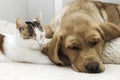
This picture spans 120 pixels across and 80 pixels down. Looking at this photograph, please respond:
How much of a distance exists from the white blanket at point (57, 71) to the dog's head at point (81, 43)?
0.05 m

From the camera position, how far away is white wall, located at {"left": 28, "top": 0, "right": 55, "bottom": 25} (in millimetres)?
2969

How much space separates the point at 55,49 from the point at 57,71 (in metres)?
0.16

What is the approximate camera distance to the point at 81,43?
156 cm

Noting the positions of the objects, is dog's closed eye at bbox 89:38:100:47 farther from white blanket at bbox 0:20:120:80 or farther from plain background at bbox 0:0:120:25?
plain background at bbox 0:0:120:25

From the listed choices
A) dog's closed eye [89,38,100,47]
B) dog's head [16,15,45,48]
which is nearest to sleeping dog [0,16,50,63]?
dog's head [16,15,45,48]

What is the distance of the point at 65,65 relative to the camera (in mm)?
1672

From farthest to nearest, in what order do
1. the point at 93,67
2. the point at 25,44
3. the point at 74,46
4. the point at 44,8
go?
the point at 44,8, the point at 25,44, the point at 74,46, the point at 93,67

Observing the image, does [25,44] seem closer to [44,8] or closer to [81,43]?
[81,43]

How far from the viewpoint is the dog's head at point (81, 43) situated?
1509 mm

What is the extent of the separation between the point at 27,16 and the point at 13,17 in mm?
183

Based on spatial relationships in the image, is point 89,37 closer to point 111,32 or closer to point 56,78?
point 111,32

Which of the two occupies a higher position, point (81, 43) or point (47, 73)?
point (81, 43)

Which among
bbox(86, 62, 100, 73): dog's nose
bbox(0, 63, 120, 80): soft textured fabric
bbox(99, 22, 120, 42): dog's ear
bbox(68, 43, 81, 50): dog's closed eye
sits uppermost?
bbox(99, 22, 120, 42): dog's ear

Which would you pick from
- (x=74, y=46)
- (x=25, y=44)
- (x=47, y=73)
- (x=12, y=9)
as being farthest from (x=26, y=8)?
(x=47, y=73)
